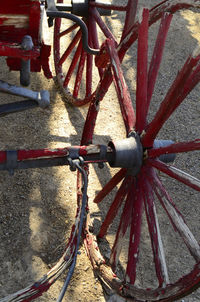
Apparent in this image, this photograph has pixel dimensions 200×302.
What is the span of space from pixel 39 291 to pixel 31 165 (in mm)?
574

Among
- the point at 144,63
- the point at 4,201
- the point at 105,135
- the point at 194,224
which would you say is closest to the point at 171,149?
the point at 144,63

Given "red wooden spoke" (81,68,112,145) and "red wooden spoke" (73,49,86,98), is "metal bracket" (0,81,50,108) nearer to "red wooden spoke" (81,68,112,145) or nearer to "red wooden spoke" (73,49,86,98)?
"red wooden spoke" (81,68,112,145)

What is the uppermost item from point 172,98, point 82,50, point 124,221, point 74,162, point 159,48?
point 159,48

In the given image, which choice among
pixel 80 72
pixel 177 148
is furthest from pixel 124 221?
pixel 80 72

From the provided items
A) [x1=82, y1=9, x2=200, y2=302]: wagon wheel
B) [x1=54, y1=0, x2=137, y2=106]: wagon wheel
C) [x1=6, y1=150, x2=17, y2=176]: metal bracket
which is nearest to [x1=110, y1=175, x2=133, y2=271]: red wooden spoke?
[x1=82, y1=9, x2=200, y2=302]: wagon wheel

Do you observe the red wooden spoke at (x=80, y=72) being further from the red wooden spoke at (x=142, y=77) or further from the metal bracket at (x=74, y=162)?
the metal bracket at (x=74, y=162)

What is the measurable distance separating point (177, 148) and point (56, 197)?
47.4 inches

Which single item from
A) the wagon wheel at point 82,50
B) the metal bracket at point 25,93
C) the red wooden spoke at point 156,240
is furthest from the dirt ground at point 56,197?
the metal bracket at point 25,93

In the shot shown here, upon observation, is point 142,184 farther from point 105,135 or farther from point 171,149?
point 105,135

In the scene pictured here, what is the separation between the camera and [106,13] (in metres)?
3.21

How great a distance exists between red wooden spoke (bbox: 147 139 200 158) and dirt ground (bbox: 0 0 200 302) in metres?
0.91

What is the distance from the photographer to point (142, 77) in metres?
2.07

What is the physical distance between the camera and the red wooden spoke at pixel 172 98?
1.67 metres

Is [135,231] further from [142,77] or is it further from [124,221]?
[142,77]
